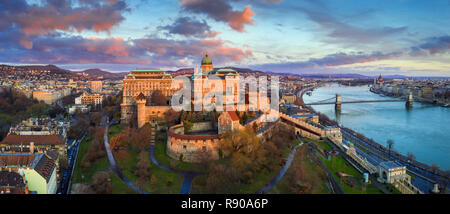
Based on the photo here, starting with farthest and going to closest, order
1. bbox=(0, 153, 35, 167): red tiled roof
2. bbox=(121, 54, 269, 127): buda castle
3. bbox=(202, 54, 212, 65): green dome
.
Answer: bbox=(202, 54, 212, 65): green dome → bbox=(121, 54, 269, 127): buda castle → bbox=(0, 153, 35, 167): red tiled roof

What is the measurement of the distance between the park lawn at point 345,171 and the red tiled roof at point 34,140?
12.5 metres

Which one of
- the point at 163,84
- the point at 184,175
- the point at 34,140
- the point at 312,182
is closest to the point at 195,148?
the point at 184,175

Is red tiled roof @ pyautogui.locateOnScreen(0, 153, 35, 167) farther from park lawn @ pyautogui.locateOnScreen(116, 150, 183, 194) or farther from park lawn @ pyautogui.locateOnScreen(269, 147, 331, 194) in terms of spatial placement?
park lawn @ pyautogui.locateOnScreen(269, 147, 331, 194)

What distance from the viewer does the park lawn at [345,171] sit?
10425 millimetres

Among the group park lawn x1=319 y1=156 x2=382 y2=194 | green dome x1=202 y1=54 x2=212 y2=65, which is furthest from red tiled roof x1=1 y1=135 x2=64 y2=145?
green dome x1=202 y1=54 x2=212 y2=65

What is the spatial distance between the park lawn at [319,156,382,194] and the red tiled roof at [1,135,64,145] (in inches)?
494

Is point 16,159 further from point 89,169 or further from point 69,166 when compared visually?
point 69,166

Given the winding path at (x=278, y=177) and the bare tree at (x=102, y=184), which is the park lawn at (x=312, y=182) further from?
the bare tree at (x=102, y=184)

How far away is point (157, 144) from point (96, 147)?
285cm

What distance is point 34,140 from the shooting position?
1435 cm

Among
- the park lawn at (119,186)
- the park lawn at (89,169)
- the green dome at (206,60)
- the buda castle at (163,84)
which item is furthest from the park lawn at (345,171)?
the green dome at (206,60)

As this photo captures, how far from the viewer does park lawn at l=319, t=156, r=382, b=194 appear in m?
10.4

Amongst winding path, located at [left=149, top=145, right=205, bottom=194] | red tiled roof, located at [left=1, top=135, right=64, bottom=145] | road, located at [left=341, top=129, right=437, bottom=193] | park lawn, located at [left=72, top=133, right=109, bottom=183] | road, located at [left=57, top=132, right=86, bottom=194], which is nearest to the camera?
winding path, located at [left=149, top=145, right=205, bottom=194]
